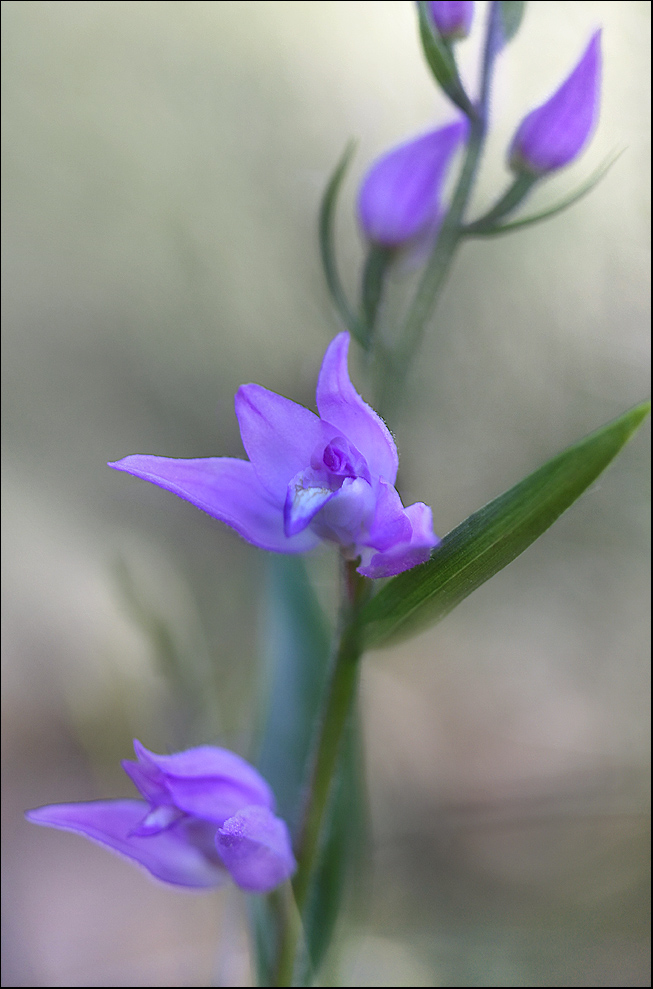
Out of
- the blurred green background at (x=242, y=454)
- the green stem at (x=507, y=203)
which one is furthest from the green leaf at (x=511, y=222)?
the blurred green background at (x=242, y=454)

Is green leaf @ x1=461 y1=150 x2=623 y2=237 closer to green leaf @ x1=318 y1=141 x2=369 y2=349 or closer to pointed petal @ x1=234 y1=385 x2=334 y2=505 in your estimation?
green leaf @ x1=318 y1=141 x2=369 y2=349

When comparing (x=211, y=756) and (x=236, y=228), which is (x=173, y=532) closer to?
(x=236, y=228)

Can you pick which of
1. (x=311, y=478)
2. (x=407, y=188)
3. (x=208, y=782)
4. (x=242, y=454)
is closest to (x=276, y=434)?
(x=311, y=478)

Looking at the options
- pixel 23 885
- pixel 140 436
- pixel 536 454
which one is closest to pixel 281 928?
pixel 23 885

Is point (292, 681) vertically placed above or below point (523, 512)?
below

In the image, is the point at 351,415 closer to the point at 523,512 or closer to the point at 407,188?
the point at 523,512

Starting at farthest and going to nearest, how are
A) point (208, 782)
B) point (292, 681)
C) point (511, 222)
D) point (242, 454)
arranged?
point (242, 454) → point (292, 681) → point (511, 222) → point (208, 782)

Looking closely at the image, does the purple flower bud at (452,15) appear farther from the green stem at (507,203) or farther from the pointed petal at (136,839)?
the pointed petal at (136,839)
